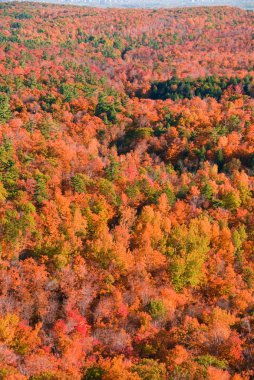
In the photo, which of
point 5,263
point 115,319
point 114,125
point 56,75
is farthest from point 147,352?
point 56,75

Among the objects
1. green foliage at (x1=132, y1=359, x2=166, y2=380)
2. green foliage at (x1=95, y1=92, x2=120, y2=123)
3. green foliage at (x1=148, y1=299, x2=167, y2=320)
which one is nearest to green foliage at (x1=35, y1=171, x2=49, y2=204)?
green foliage at (x1=148, y1=299, x2=167, y2=320)

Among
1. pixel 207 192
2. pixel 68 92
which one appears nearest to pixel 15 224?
pixel 207 192

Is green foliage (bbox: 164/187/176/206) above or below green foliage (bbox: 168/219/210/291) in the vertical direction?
above

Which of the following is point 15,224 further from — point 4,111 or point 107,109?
point 107,109

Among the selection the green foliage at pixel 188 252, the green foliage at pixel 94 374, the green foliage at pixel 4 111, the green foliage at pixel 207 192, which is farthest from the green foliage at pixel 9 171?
the green foliage at pixel 207 192

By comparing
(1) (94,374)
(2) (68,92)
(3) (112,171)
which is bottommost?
(2) (68,92)

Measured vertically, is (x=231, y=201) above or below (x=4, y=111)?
below

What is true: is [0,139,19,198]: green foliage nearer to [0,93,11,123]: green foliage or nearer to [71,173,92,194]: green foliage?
[71,173,92,194]: green foliage

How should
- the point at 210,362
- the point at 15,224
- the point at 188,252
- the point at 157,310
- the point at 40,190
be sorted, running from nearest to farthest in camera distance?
the point at 210,362 → the point at 157,310 → the point at 15,224 → the point at 188,252 → the point at 40,190

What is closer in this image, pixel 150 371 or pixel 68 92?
pixel 150 371

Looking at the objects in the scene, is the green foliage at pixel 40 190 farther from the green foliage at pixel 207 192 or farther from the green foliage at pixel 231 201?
the green foliage at pixel 231 201

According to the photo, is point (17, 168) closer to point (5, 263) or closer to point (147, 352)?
point (5, 263)
